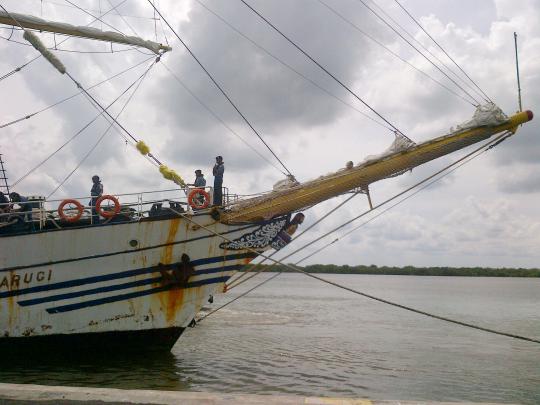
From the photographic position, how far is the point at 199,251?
12.3 metres

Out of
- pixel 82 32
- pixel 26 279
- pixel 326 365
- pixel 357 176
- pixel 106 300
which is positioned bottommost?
pixel 326 365

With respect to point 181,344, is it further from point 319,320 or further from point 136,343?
point 319,320

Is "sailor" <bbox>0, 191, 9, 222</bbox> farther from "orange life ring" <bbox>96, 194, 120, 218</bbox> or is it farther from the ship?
"orange life ring" <bbox>96, 194, 120, 218</bbox>

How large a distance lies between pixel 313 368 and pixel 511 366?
5.74 meters

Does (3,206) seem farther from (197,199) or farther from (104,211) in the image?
(197,199)

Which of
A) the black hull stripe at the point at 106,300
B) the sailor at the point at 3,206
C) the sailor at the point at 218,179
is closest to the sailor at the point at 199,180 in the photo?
the sailor at the point at 218,179

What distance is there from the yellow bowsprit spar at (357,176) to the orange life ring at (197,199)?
51cm

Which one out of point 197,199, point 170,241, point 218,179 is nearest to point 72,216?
point 170,241

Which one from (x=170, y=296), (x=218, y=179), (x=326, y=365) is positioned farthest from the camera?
(x=326, y=365)

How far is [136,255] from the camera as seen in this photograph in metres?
12.0

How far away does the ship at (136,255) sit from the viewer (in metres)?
11.7

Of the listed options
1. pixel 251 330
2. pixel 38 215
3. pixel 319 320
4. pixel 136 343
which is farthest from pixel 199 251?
pixel 319 320

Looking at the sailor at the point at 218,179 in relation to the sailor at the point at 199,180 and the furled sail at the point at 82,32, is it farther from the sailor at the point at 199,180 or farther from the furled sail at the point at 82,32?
the furled sail at the point at 82,32

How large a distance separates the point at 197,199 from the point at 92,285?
10.0 feet
